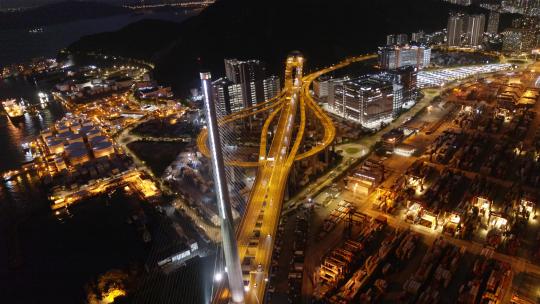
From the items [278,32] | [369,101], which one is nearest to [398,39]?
[278,32]

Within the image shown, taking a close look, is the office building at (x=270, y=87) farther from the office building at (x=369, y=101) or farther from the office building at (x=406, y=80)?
the office building at (x=406, y=80)

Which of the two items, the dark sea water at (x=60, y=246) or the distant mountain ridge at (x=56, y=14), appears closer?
the dark sea water at (x=60, y=246)

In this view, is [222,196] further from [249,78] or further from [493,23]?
[493,23]

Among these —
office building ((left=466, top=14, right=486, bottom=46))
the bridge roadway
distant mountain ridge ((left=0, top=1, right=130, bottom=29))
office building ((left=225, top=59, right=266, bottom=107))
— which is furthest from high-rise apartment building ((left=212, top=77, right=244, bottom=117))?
distant mountain ridge ((left=0, top=1, right=130, bottom=29))

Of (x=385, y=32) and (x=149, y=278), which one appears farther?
(x=385, y=32)

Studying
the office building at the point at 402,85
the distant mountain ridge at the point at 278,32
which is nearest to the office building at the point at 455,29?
the distant mountain ridge at the point at 278,32

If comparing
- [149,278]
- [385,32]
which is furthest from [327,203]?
[385,32]

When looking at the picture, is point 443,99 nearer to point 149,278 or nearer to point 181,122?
point 181,122

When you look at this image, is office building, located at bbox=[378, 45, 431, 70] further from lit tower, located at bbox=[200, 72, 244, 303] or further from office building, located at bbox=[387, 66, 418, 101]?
lit tower, located at bbox=[200, 72, 244, 303]
